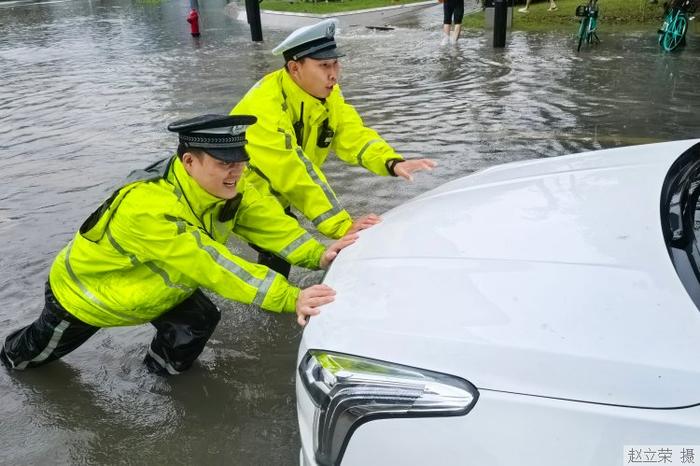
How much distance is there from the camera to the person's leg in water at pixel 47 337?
283 centimetres

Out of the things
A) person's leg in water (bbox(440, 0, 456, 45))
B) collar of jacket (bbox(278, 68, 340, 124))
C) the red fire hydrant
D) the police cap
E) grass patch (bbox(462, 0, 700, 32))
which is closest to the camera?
the police cap

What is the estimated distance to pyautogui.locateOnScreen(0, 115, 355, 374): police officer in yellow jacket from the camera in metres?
2.40

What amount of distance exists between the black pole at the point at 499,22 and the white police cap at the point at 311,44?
31.1 feet

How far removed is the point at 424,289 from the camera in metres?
1.69

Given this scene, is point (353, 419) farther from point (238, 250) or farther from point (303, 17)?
point (303, 17)

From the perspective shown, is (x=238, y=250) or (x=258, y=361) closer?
(x=258, y=361)

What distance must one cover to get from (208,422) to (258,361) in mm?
502

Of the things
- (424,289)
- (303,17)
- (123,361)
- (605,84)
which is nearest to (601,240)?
(424,289)

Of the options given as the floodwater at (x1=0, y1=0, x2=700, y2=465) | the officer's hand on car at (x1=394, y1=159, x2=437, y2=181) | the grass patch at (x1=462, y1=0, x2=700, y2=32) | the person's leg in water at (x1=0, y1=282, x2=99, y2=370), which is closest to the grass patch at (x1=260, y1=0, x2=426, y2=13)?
the floodwater at (x1=0, y1=0, x2=700, y2=465)

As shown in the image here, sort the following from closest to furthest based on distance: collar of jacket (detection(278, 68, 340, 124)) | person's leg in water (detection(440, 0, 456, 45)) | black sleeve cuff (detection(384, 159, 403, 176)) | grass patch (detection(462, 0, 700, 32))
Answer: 1. collar of jacket (detection(278, 68, 340, 124))
2. black sleeve cuff (detection(384, 159, 403, 176))
3. person's leg in water (detection(440, 0, 456, 45))
4. grass patch (detection(462, 0, 700, 32))

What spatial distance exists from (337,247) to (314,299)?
0.53 m

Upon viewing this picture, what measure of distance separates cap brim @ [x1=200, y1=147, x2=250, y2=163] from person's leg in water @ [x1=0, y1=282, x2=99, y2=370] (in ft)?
3.48

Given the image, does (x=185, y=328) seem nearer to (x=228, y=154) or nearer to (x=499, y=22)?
(x=228, y=154)

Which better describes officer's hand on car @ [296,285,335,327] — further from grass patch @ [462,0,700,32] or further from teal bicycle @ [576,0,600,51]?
grass patch @ [462,0,700,32]
